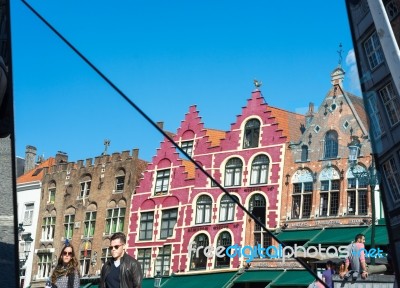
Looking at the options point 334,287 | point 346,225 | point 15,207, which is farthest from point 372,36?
point 346,225

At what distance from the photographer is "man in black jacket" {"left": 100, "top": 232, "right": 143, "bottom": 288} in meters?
2.10

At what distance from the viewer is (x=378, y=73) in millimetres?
1224

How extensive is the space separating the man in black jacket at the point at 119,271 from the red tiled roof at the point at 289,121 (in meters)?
0.57

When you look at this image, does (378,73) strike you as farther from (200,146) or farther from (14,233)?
(200,146)

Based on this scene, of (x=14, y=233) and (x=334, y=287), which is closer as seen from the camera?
(x=334, y=287)

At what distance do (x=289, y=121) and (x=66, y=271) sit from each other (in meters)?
1.03

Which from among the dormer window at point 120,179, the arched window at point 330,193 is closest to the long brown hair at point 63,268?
the dormer window at point 120,179

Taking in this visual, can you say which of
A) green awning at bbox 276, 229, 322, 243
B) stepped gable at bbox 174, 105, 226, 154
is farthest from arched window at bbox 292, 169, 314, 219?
stepped gable at bbox 174, 105, 226, 154

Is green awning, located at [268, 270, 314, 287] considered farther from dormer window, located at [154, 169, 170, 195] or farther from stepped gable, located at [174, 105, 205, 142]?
dormer window, located at [154, 169, 170, 195]

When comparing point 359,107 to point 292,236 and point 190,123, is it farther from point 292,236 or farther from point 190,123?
point 292,236

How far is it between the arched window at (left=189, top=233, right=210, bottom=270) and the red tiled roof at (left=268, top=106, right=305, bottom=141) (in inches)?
26.9

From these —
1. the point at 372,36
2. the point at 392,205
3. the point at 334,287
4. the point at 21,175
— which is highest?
the point at 372,36

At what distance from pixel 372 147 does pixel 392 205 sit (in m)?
0.10

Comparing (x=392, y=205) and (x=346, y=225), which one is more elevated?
(x=346, y=225)
